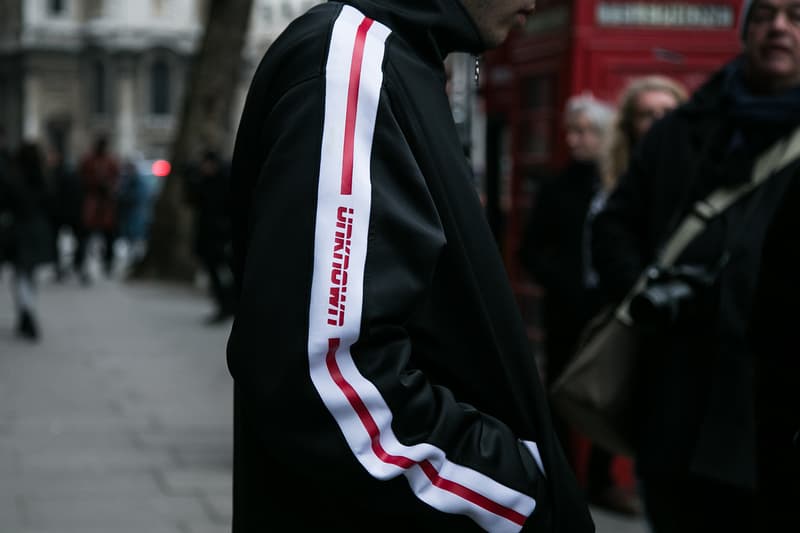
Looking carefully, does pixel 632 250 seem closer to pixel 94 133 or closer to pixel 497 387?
pixel 497 387

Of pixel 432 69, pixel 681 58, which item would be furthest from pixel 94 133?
pixel 432 69

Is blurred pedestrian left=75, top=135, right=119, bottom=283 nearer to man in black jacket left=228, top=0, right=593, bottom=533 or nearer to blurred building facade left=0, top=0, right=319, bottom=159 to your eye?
man in black jacket left=228, top=0, right=593, bottom=533

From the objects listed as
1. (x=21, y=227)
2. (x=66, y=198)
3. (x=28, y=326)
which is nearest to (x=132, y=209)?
(x=66, y=198)

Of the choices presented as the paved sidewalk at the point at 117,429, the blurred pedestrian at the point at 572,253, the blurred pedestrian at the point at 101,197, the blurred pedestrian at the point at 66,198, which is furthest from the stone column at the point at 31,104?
the blurred pedestrian at the point at 572,253

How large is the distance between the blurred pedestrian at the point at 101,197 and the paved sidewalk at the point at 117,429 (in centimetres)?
630

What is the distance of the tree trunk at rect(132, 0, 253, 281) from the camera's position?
692 inches

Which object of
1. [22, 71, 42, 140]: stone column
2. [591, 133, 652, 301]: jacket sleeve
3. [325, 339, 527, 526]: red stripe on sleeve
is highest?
[22, 71, 42, 140]: stone column

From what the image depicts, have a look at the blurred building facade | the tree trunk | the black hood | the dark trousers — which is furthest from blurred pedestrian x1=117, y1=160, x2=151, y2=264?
the blurred building facade

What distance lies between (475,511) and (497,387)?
17 centimetres

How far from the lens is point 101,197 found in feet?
65.0

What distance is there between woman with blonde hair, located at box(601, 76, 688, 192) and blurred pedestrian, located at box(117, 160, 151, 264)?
1799 cm

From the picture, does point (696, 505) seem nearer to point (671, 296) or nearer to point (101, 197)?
point (671, 296)

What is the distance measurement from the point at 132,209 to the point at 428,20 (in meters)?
22.4

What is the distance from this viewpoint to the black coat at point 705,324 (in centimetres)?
A: 304
